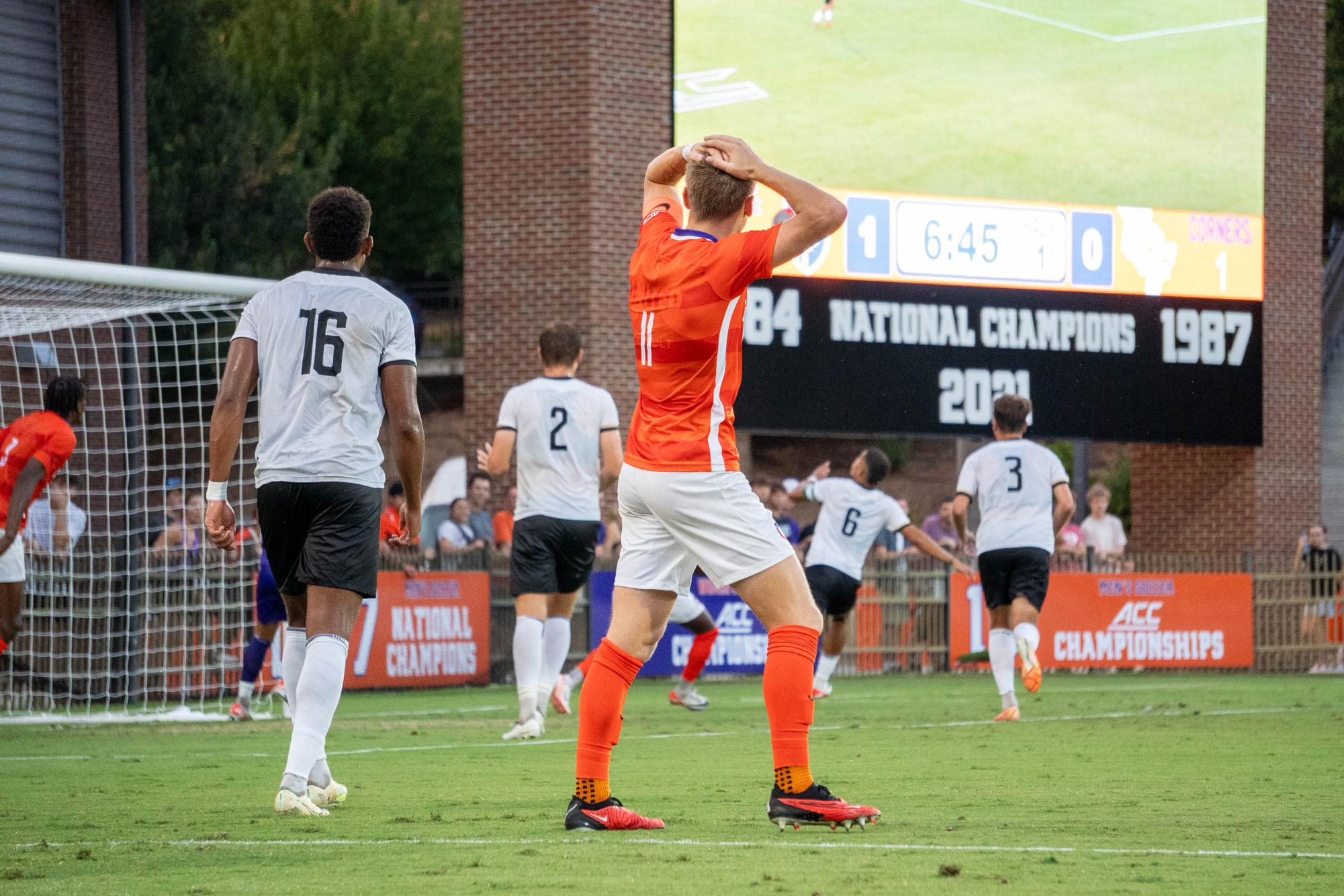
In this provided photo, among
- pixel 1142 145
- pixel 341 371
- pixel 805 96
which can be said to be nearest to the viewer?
pixel 341 371

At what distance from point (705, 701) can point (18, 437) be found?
5.83 metres

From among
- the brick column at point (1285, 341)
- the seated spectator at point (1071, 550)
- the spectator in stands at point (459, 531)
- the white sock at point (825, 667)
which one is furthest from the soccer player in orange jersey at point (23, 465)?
the brick column at point (1285, 341)

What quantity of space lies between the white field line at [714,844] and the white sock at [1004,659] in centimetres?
662

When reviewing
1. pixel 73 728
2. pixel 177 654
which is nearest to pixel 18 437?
pixel 73 728

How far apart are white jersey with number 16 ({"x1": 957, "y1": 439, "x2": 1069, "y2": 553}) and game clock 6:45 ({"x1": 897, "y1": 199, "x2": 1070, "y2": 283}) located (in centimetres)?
893

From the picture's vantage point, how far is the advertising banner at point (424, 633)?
17.4 m

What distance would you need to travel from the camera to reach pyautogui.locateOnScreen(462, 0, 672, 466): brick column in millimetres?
20781

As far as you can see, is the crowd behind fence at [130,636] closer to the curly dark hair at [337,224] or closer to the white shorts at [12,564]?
the white shorts at [12,564]

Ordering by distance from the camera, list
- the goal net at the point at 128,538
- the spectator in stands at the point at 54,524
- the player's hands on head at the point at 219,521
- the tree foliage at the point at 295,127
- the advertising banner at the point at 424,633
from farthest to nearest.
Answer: the tree foliage at the point at 295,127 → the advertising banner at the point at 424,633 → the spectator in stands at the point at 54,524 → the goal net at the point at 128,538 → the player's hands on head at the point at 219,521

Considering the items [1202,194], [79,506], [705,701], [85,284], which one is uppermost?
[1202,194]

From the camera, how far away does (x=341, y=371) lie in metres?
6.78

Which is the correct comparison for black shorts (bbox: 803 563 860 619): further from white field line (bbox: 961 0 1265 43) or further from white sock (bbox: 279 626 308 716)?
white field line (bbox: 961 0 1265 43)

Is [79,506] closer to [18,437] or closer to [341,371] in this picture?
[18,437]

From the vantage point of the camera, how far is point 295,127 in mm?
36812
